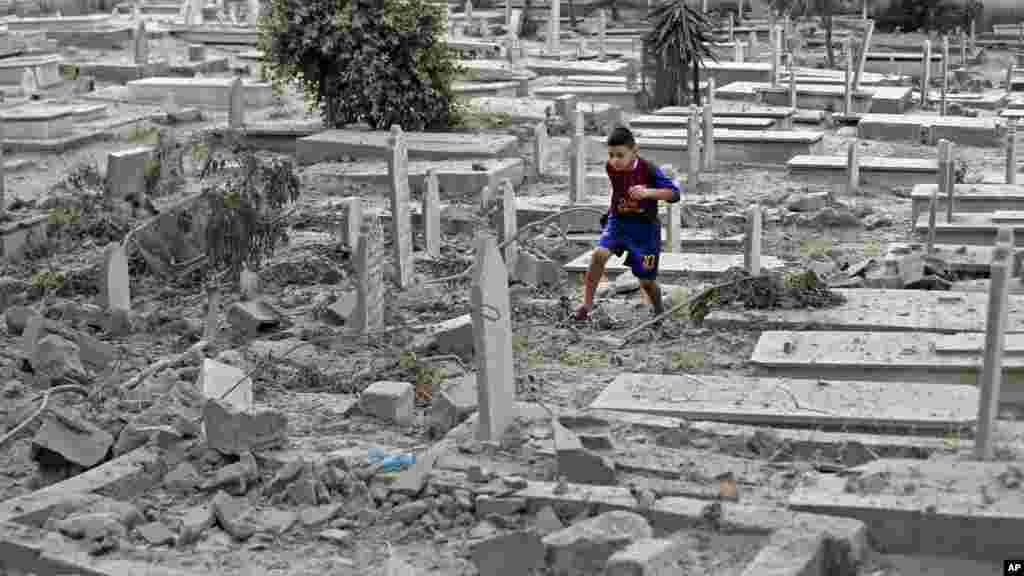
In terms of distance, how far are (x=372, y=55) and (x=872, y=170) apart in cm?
597

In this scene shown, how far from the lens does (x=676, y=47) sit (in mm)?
20703

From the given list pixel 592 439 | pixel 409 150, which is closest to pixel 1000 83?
pixel 409 150

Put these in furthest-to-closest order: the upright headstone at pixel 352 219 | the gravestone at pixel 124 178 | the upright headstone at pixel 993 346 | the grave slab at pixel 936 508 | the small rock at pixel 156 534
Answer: the gravestone at pixel 124 178
the upright headstone at pixel 352 219
the small rock at pixel 156 534
the upright headstone at pixel 993 346
the grave slab at pixel 936 508

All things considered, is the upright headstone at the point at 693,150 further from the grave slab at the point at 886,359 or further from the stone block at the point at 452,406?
the stone block at the point at 452,406

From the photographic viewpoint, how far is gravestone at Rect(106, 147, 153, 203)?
44.4ft

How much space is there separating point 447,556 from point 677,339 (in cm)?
347

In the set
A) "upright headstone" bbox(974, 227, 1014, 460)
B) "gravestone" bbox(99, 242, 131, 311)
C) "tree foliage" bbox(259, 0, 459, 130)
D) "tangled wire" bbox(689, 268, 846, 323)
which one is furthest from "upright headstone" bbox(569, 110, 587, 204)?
"upright headstone" bbox(974, 227, 1014, 460)

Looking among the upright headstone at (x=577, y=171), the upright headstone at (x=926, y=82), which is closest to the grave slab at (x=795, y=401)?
the upright headstone at (x=577, y=171)

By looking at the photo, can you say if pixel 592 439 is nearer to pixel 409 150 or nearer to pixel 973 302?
pixel 973 302

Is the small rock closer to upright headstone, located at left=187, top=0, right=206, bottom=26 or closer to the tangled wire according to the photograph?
the tangled wire

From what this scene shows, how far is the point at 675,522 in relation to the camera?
5.63 metres

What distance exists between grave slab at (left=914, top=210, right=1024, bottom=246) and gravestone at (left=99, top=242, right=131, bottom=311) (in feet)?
20.6

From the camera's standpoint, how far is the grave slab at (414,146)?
51.4 ft

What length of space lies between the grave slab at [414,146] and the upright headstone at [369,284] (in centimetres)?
631
